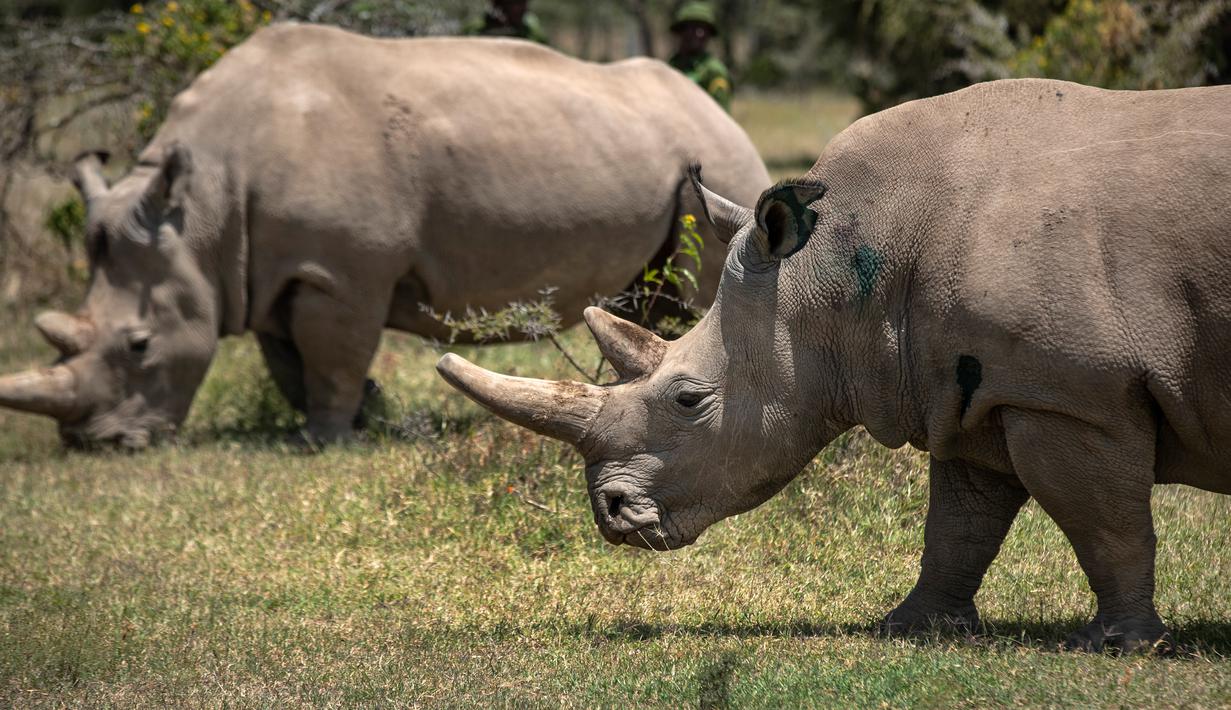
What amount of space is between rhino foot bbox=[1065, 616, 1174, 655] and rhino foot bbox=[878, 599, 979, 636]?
497 millimetres

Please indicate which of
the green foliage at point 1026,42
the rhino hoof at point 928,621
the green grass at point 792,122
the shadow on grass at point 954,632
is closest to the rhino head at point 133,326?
the shadow on grass at point 954,632

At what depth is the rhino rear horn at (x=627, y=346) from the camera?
5.41 meters

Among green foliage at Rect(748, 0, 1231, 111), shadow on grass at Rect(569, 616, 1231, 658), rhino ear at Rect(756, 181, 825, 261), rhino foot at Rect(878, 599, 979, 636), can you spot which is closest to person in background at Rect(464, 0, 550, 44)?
green foliage at Rect(748, 0, 1231, 111)

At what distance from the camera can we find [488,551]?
675cm

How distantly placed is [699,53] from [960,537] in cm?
779

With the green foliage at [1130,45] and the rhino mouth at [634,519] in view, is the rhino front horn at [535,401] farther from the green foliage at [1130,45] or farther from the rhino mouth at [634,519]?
the green foliage at [1130,45]

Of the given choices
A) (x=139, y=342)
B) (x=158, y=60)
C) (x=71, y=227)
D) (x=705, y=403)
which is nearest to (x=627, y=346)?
(x=705, y=403)

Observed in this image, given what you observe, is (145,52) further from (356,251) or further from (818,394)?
(818,394)

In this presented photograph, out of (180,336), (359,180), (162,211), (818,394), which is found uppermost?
(818,394)

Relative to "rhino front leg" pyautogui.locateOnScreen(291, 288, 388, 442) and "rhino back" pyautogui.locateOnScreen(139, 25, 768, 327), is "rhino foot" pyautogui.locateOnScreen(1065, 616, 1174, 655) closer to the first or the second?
"rhino back" pyautogui.locateOnScreen(139, 25, 768, 327)

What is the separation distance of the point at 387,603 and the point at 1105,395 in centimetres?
301

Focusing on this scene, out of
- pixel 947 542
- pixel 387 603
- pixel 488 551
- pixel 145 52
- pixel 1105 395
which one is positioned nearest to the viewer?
pixel 1105 395

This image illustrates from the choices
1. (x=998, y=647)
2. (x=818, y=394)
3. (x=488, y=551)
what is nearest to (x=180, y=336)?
(x=488, y=551)

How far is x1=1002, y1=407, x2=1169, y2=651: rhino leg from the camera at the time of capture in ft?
15.2
